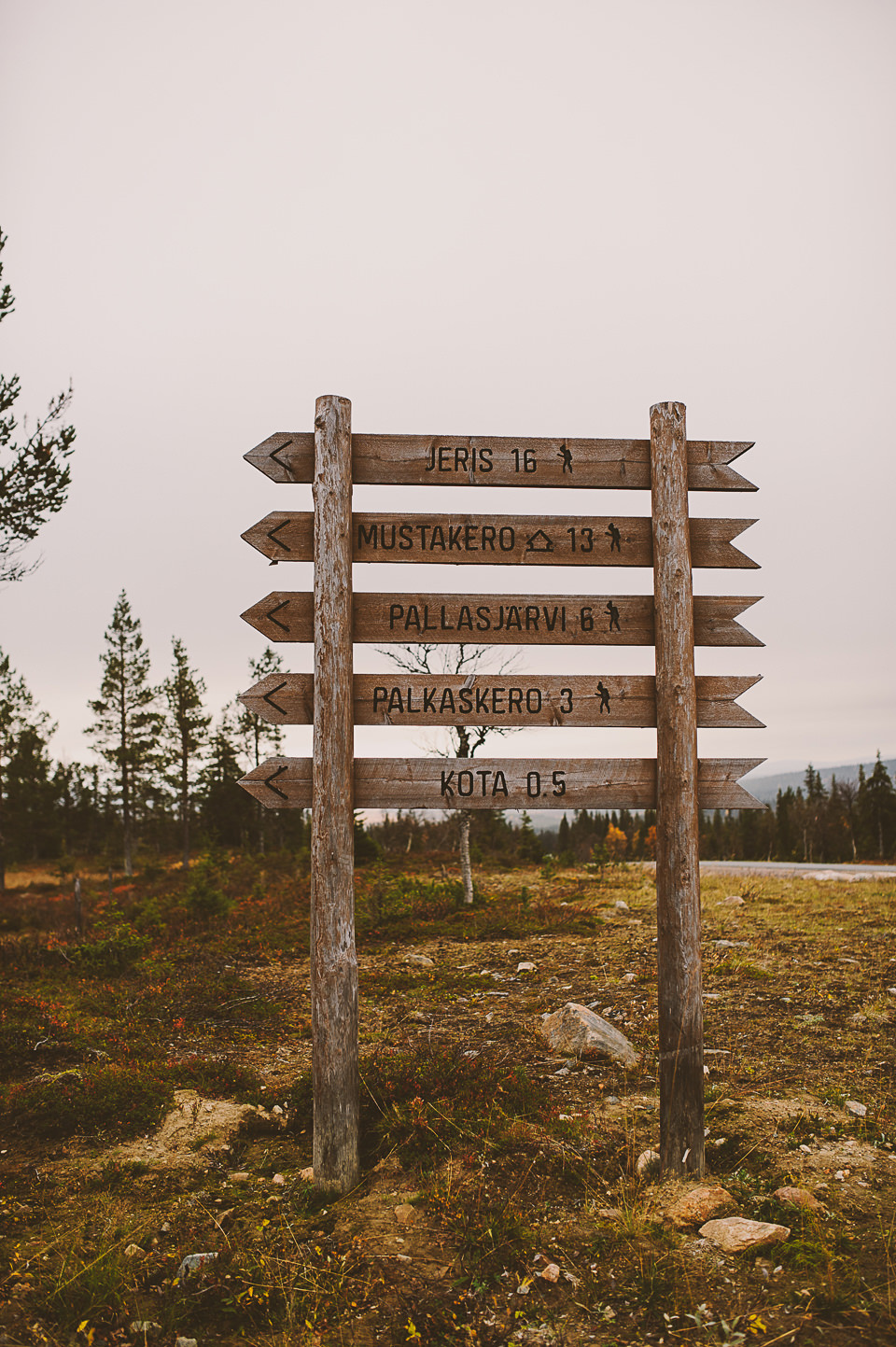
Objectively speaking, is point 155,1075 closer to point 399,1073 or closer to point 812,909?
point 399,1073

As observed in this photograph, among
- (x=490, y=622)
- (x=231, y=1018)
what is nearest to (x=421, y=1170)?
(x=490, y=622)

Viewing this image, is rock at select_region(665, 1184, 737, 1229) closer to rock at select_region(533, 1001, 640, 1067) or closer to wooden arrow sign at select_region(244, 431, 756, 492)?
rock at select_region(533, 1001, 640, 1067)

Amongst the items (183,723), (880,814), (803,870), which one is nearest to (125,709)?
(183,723)

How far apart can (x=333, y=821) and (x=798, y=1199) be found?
3195 millimetres

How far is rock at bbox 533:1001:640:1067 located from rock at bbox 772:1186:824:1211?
237 centimetres

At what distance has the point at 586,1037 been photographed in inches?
260

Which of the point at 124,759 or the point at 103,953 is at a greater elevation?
the point at 124,759

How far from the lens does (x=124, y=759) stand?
3594cm

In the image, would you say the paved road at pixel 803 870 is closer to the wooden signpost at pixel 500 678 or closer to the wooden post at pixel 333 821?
the wooden signpost at pixel 500 678

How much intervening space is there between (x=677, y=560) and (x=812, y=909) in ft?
38.0

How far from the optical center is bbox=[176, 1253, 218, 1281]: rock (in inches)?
141

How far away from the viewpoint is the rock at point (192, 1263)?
3.58 metres

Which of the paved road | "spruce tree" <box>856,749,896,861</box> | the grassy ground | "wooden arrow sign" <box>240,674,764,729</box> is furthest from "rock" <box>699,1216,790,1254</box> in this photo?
"spruce tree" <box>856,749,896,861</box>

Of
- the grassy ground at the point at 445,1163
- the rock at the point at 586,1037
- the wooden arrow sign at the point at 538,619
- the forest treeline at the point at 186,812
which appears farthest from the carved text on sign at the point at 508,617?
the forest treeline at the point at 186,812
